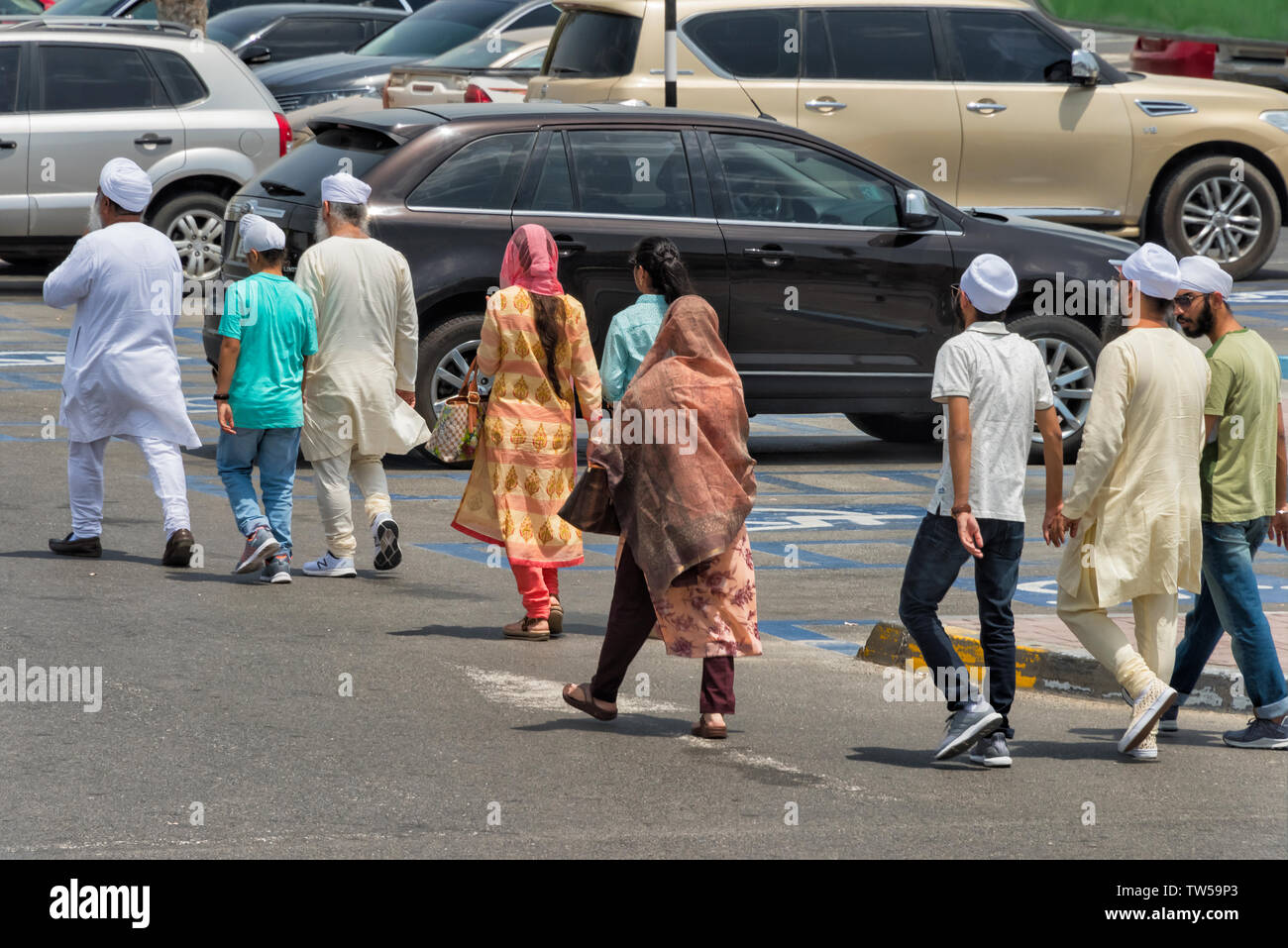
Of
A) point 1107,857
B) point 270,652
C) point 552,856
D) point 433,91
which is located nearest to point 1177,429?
point 1107,857

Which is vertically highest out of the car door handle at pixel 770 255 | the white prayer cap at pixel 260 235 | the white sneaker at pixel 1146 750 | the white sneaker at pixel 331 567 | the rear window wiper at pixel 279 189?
the white prayer cap at pixel 260 235

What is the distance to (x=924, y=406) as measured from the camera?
1265 centimetres

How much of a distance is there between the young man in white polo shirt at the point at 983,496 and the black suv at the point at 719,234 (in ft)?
16.9

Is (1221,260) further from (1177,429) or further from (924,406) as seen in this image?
(1177,429)

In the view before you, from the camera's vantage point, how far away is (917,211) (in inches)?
480

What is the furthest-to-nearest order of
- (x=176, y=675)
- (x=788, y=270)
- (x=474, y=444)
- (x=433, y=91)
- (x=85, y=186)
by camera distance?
(x=433, y=91), (x=85, y=186), (x=788, y=270), (x=474, y=444), (x=176, y=675)

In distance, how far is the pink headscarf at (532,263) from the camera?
335 inches

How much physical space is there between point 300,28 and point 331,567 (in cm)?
1583

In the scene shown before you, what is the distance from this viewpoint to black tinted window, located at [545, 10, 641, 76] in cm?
1628

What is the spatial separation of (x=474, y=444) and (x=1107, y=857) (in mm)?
3763

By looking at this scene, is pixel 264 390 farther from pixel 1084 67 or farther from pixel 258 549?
pixel 1084 67

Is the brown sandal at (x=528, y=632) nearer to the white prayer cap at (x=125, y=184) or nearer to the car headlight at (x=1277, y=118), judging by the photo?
the white prayer cap at (x=125, y=184)

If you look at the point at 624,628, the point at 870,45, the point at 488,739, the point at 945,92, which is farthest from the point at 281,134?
the point at 488,739

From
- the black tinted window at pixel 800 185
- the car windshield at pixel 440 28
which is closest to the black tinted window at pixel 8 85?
the car windshield at pixel 440 28
